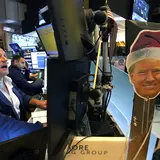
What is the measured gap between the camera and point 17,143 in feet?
2.06

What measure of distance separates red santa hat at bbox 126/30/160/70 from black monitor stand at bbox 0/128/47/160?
42cm

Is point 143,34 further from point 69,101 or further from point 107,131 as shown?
point 107,131

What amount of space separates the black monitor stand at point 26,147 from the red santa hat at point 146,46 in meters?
0.42

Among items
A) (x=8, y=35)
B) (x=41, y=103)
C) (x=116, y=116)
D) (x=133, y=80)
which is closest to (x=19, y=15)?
(x=8, y=35)

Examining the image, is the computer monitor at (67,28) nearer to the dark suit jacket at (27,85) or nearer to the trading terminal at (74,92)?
the trading terminal at (74,92)

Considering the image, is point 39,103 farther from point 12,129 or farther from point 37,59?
point 37,59

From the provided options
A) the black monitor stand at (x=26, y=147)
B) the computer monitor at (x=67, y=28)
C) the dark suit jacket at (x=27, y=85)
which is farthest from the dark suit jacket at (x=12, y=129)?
the dark suit jacket at (x=27, y=85)

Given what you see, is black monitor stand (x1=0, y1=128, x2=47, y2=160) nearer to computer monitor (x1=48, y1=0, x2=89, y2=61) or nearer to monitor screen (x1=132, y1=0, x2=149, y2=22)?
computer monitor (x1=48, y1=0, x2=89, y2=61)

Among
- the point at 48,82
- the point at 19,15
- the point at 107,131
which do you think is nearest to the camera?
the point at 48,82

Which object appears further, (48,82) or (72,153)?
(72,153)

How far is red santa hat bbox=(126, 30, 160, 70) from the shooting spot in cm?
60

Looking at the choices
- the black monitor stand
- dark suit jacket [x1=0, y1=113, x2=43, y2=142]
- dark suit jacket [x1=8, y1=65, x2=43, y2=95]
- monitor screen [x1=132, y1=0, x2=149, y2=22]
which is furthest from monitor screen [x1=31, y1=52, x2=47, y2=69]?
the black monitor stand

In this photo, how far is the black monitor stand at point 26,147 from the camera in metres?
0.61

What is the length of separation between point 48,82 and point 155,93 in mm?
381
